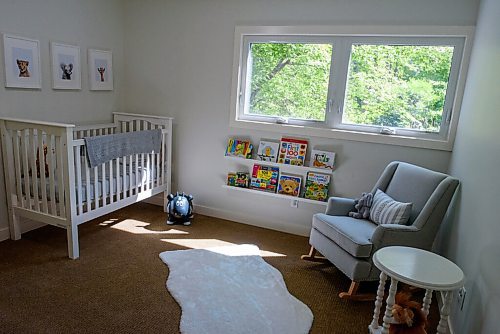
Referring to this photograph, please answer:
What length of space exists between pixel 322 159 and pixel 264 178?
609mm

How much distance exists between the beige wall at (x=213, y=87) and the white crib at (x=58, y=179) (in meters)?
0.75

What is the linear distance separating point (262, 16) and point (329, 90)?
0.94 metres

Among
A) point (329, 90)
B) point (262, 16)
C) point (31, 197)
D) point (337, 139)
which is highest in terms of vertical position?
point (262, 16)

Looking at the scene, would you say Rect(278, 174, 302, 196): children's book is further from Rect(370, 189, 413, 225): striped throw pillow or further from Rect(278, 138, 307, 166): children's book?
Rect(370, 189, 413, 225): striped throw pillow

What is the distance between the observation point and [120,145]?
2949 millimetres

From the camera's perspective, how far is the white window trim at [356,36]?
274 cm

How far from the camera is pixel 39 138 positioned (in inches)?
106

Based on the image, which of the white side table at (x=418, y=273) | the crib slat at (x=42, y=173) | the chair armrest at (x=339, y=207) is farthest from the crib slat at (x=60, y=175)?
the white side table at (x=418, y=273)

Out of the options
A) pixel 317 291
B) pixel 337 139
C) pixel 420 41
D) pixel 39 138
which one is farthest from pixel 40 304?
pixel 420 41

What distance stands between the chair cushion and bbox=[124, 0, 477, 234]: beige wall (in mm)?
640

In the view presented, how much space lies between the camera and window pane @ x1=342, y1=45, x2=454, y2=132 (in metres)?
2.90

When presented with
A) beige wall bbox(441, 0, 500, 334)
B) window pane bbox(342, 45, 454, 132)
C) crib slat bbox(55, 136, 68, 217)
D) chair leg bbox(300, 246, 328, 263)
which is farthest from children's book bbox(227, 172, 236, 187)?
beige wall bbox(441, 0, 500, 334)

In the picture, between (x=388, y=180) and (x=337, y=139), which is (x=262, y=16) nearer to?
(x=337, y=139)

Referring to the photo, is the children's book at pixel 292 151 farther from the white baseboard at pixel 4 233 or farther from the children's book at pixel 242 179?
the white baseboard at pixel 4 233
